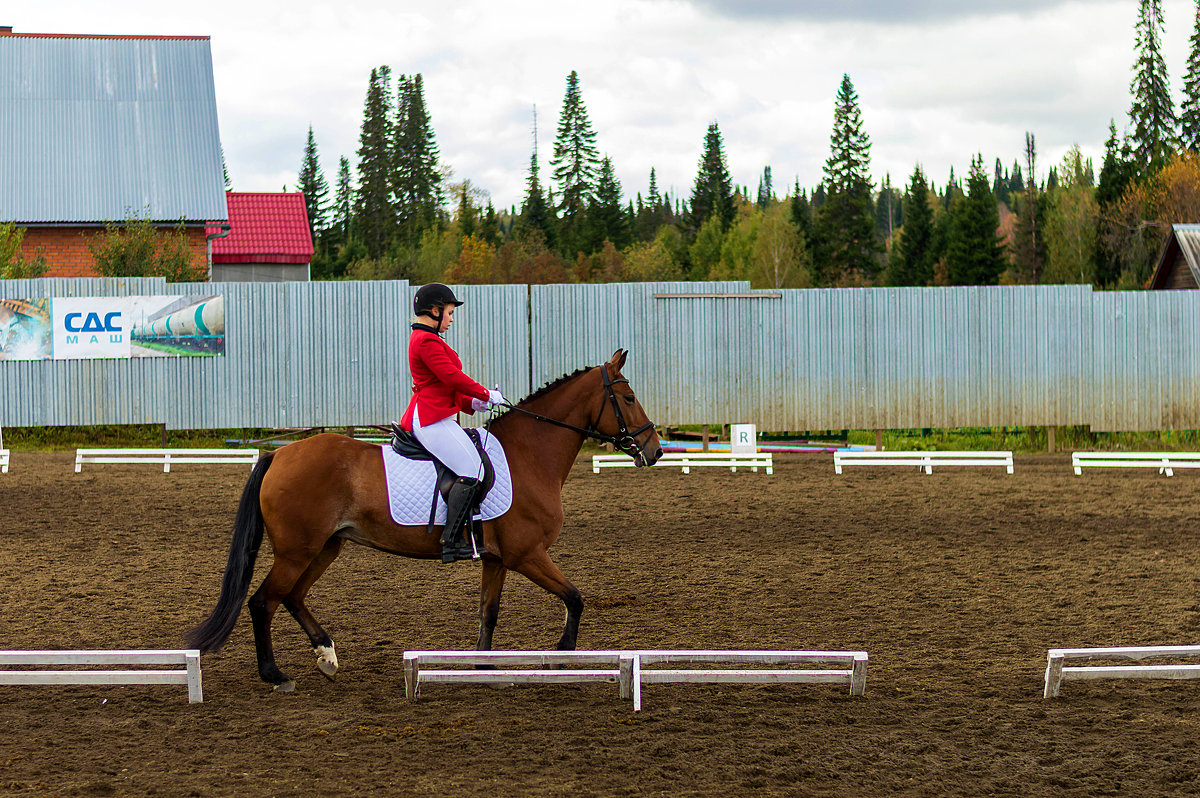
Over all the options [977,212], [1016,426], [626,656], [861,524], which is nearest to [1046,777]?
[626,656]

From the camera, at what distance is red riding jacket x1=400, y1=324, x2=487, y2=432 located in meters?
6.29

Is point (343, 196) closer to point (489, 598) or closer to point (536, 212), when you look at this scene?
point (536, 212)

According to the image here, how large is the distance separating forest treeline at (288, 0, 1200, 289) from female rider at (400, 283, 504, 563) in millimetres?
33835

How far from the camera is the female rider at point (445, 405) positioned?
6.27 metres

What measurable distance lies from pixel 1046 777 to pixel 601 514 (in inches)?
335

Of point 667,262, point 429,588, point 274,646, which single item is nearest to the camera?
point 274,646

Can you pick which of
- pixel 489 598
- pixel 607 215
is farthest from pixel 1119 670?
pixel 607 215

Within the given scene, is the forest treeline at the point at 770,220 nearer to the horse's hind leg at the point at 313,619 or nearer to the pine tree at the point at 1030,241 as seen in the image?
the pine tree at the point at 1030,241

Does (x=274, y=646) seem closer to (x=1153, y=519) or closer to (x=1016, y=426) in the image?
(x=1153, y=519)

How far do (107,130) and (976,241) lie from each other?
137ft

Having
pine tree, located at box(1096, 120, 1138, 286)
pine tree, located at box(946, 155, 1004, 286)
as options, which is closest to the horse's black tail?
pine tree, located at box(1096, 120, 1138, 286)

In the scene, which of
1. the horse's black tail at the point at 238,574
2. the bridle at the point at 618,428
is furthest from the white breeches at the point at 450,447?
the horse's black tail at the point at 238,574

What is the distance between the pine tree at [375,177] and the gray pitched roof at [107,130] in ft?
134

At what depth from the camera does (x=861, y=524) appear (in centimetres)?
1216
